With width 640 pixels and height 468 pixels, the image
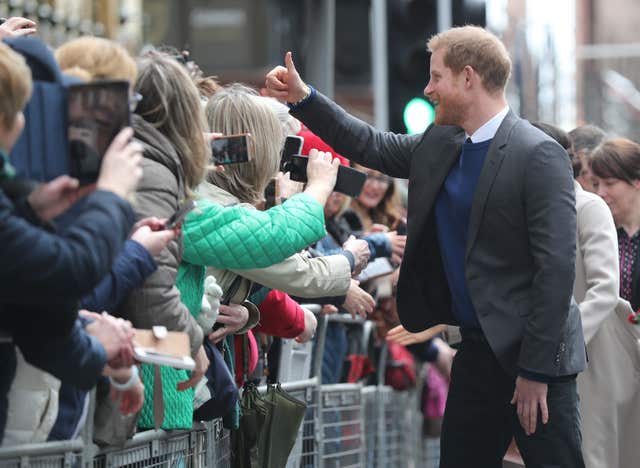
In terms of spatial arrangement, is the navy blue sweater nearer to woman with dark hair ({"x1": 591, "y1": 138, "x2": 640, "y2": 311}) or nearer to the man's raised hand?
the man's raised hand

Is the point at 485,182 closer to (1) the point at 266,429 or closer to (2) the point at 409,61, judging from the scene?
(1) the point at 266,429

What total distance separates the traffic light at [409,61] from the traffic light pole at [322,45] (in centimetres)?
51

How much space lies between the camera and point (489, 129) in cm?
602

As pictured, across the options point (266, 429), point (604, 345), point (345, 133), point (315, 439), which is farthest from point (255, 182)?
point (604, 345)

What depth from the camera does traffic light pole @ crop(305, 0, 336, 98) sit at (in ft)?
40.2

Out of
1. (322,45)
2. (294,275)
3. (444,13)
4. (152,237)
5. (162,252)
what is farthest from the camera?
(322,45)

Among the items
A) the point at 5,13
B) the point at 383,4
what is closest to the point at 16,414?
the point at 383,4

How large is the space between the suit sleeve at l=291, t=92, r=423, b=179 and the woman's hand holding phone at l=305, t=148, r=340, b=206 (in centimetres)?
61

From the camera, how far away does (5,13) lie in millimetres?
19312

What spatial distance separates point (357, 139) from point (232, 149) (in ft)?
3.51

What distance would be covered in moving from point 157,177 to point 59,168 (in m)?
0.74

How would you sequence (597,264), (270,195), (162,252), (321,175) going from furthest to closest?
1. (597,264)
2. (270,195)
3. (321,175)
4. (162,252)

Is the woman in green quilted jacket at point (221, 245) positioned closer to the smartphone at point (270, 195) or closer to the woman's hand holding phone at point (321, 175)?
the woman's hand holding phone at point (321, 175)

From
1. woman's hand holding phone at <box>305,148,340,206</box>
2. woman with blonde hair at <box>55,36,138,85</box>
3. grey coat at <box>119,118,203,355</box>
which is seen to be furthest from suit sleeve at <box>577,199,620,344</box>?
woman with blonde hair at <box>55,36,138,85</box>
